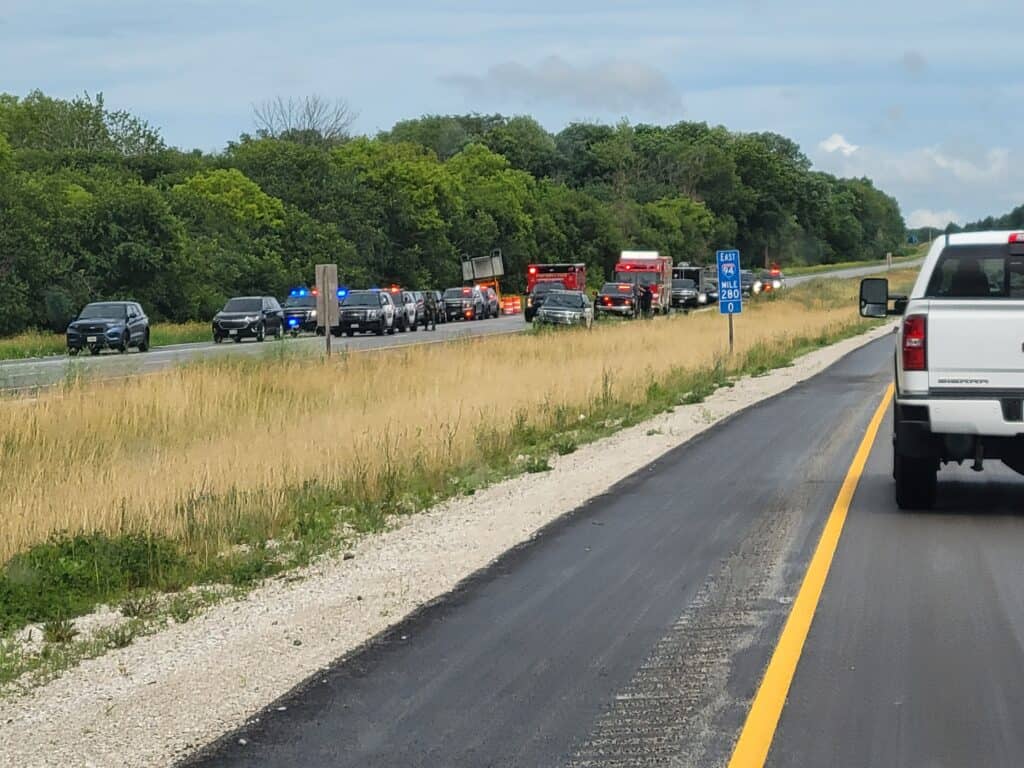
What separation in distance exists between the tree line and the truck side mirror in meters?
48.0

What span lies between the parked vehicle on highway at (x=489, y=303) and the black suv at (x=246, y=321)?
1014 inches

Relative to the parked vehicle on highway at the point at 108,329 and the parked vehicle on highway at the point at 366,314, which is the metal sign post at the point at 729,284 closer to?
the parked vehicle on highway at the point at 108,329

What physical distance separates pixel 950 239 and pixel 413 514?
533 centimetres

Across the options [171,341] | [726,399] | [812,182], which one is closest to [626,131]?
[812,182]

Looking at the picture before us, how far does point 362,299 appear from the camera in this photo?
57.4 m

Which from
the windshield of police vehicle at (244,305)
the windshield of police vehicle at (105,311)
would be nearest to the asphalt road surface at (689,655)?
the windshield of police vehicle at (105,311)

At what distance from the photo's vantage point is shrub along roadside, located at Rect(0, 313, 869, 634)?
10445mm

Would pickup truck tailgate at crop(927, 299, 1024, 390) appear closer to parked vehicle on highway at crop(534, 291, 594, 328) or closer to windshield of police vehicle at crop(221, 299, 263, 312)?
parked vehicle on highway at crop(534, 291, 594, 328)

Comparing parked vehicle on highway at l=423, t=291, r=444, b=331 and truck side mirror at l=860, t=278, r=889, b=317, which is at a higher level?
truck side mirror at l=860, t=278, r=889, b=317

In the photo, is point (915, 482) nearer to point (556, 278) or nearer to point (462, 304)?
point (462, 304)

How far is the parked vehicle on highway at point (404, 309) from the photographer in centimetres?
6000

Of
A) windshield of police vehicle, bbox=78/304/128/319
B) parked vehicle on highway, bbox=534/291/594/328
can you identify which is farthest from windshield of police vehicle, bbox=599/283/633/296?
windshield of police vehicle, bbox=78/304/128/319

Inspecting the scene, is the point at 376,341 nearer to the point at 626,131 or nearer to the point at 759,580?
the point at 759,580

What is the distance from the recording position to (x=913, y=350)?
39.7 ft
